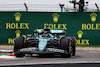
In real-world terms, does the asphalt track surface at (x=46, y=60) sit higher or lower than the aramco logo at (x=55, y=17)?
lower

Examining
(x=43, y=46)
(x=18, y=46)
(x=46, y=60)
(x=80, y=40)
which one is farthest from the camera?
(x=80, y=40)

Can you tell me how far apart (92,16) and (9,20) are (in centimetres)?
528

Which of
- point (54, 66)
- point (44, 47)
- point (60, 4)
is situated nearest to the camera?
point (54, 66)

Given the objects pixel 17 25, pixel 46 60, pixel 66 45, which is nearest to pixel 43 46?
pixel 66 45

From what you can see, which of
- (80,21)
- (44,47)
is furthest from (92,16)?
(44,47)

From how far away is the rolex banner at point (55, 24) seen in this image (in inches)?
838

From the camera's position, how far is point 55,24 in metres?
21.4

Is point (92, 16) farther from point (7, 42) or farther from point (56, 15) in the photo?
point (7, 42)

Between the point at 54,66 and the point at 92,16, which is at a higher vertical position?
the point at 92,16

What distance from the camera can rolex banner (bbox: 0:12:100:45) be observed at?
21281 mm

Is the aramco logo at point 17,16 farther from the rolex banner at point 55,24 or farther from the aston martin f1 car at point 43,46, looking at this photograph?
the aston martin f1 car at point 43,46

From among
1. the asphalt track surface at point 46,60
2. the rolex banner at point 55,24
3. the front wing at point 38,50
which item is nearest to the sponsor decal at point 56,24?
the rolex banner at point 55,24

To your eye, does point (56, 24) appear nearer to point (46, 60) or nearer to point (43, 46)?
point (43, 46)

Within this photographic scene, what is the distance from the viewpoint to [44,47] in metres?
12.5
